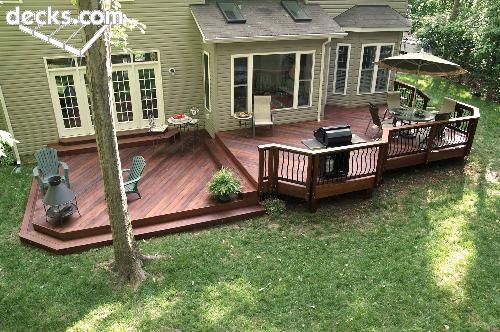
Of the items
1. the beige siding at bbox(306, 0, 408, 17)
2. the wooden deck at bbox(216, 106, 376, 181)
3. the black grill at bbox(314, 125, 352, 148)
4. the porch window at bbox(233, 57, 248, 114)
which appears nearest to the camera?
the black grill at bbox(314, 125, 352, 148)

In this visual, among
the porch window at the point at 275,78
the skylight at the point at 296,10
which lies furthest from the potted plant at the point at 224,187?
the skylight at the point at 296,10

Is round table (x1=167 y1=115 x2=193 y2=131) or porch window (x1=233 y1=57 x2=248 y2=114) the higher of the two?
porch window (x1=233 y1=57 x2=248 y2=114)

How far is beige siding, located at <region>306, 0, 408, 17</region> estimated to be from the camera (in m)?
12.3

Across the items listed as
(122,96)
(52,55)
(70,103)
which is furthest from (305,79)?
(52,55)

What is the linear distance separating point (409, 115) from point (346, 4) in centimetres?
463

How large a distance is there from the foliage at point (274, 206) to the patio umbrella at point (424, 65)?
453cm

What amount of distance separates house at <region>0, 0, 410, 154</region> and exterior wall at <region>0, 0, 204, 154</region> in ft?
0.08

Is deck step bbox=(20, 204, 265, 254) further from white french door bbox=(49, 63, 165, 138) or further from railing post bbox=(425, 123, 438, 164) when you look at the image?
railing post bbox=(425, 123, 438, 164)

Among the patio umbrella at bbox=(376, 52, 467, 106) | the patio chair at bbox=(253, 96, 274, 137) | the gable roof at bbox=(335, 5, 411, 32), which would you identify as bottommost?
the patio chair at bbox=(253, 96, 274, 137)

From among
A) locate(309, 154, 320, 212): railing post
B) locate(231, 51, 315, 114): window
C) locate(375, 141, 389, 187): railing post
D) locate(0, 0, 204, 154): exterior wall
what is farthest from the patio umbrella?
locate(0, 0, 204, 154): exterior wall

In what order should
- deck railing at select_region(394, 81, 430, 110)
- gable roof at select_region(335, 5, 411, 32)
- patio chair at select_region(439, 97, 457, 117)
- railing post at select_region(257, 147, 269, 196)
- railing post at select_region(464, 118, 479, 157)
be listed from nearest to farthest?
railing post at select_region(257, 147, 269, 196) < railing post at select_region(464, 118, 479, 157) < patio chair at select_region(439, 97, 457, 117) < gable roof at select_region(335, 5, 411, 32) < deck railing at select_region(394, 81, 430, 110)

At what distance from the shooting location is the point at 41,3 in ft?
31.9

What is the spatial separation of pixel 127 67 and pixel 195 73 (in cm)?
183

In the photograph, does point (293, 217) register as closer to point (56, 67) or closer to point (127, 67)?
point (127, 67)
